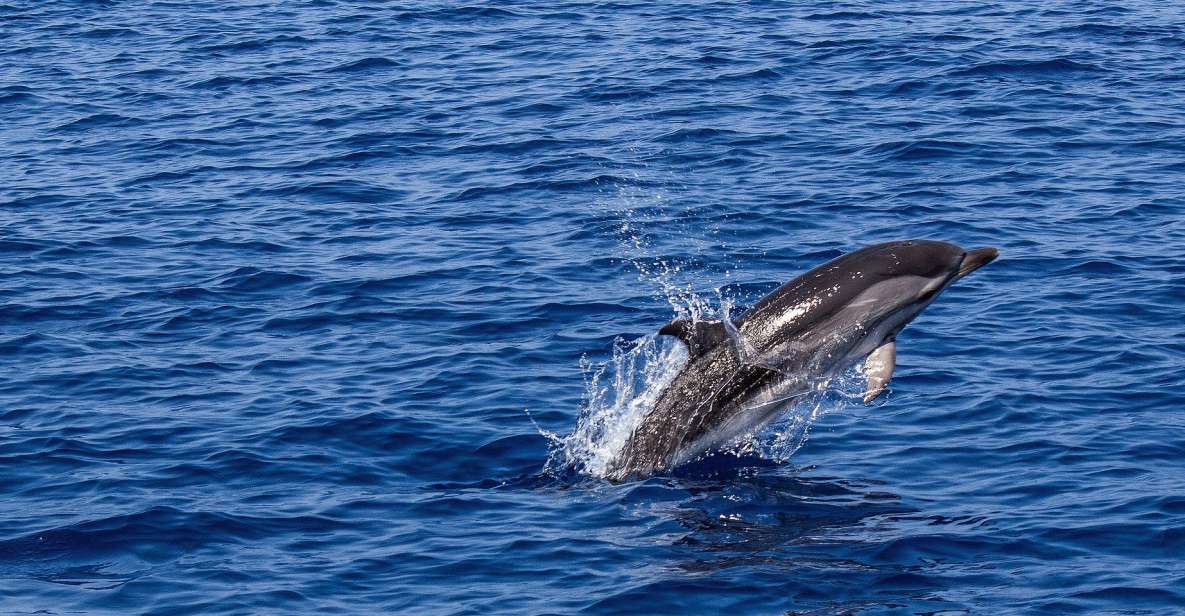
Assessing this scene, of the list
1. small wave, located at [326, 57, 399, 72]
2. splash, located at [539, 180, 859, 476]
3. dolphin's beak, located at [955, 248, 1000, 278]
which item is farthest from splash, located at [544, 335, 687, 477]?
small wave, located at [326, 57, 399, 72]

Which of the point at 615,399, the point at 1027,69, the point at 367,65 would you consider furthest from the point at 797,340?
the point at 367,65

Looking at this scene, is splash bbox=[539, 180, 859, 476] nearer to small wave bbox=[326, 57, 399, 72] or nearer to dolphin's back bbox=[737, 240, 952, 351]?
dolphin's back bbox=[737, 240, 952, 351]

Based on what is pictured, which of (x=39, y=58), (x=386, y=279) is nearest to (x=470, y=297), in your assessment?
(x=386, y=279)

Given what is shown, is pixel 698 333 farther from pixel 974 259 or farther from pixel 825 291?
pixel 974 259

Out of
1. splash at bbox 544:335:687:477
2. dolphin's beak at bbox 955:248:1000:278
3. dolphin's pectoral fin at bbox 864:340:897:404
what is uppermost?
dolphin's beak at bbox 955:248:1000:278

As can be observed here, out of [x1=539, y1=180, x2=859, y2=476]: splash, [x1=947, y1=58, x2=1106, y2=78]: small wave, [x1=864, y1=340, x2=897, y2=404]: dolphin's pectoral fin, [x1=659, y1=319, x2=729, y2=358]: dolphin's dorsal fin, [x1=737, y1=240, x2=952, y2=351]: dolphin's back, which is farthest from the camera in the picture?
[x1=947, y1=58, x2=1106, y2=78]: small wave

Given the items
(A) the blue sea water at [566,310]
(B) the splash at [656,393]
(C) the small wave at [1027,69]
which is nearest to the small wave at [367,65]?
(A) the blue sea water at [566,310]

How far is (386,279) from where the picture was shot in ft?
67.1

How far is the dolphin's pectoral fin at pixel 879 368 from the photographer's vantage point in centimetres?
1461

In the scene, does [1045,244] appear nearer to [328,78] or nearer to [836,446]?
[836,446]

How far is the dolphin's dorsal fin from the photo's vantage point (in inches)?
558

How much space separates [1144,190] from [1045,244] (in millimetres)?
2740

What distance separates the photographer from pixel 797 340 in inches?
565

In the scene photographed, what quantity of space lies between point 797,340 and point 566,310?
5.42 m
